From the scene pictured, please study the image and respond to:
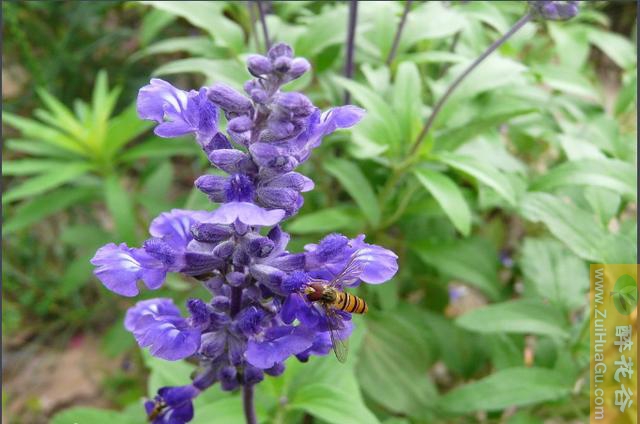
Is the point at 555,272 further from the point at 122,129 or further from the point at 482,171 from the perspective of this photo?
the point at 122,129

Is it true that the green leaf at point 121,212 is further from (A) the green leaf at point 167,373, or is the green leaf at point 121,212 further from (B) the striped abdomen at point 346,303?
(B) the striped abdomen at point 346,303

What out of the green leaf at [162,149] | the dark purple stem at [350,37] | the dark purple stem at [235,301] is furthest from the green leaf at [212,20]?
the dark purple stem at [235,301]

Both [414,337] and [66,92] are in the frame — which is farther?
[66,92]

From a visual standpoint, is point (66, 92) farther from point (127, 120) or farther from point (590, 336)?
point (590, 336)

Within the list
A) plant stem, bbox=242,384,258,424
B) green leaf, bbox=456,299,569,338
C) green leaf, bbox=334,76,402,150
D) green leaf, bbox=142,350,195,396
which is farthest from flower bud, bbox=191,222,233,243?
green leaf, bbox=456,299,569,338

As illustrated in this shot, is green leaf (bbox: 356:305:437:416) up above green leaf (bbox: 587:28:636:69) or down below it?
below

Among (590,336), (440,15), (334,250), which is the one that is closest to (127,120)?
(440,15)

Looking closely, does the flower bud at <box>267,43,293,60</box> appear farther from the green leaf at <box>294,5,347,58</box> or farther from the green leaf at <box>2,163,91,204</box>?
the green leaf at <box>2,163,91,204</box>

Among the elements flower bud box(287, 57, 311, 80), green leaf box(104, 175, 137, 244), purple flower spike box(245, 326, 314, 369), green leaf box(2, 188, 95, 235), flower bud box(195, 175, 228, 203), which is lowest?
green leaf box(2, 188, 95, 235)
